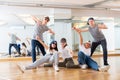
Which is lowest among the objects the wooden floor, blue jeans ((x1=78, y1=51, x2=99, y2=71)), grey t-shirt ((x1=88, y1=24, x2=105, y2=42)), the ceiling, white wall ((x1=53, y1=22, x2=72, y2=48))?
the wooden floor

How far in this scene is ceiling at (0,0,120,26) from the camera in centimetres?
897

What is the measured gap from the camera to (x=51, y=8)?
1006 centimetres

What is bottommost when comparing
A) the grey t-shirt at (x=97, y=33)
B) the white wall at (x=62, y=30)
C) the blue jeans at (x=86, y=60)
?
the blue jeans at (x=86, y=60)

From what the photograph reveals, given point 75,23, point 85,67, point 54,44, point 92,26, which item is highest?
point 75,23

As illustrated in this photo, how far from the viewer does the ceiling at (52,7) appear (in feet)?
29.4

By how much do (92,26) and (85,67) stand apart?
108 centimetres

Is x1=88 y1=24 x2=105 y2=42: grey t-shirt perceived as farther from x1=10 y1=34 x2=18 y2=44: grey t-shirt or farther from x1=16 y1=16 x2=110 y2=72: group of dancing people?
x1=10 y1=34 x2=18 y2=44: grey t-shirt

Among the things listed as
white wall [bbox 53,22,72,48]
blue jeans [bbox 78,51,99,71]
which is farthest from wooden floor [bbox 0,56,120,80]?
white wall [bbox 53,22,72,48]

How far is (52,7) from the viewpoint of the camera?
9.80 m

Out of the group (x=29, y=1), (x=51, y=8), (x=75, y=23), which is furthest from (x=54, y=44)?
(x=75, y=23)

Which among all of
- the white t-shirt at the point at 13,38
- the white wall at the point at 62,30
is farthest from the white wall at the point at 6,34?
the white wall at the point at 62,30

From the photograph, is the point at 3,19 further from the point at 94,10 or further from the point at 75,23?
the point at 94,10

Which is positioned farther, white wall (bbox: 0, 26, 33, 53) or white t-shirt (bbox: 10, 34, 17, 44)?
white wall (bbox: 0, 26, 33, 53)

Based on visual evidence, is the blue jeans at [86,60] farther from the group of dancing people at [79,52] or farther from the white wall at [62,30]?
the white wall at [62,30]
